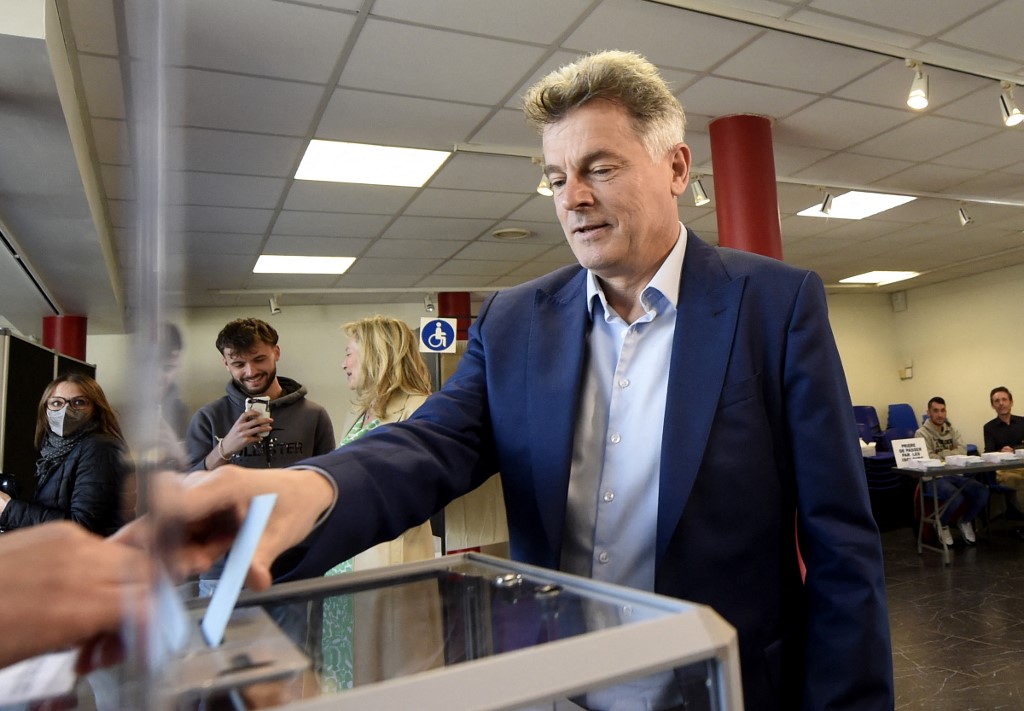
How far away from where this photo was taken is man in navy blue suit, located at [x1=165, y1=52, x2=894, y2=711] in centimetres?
87

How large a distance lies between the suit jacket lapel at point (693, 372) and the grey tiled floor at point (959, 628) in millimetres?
2712

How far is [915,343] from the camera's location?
1129 cm

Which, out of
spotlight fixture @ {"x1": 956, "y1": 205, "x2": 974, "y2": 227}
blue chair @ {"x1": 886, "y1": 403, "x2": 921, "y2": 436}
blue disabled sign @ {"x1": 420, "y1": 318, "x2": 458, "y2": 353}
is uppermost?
spotlight fixture @ {"x1": 956, "y1": 205, "x2": 974, "y2": 227}

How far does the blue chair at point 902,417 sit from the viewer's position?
34.3ft

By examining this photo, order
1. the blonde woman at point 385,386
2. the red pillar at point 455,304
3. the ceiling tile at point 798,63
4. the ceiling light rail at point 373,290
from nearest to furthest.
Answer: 1. the blonde woman at point 385,386
2. the ceiling tile at point 798,63
3. the ceiling light rail at point 373,290
4. the red pillar at point 455,304

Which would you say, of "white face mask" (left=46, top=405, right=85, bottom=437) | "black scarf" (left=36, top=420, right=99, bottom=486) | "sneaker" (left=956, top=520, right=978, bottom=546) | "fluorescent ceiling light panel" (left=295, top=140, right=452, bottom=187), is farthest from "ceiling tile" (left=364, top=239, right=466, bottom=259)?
"black scarf" (left=36, top=420, right=99, bottom=486)

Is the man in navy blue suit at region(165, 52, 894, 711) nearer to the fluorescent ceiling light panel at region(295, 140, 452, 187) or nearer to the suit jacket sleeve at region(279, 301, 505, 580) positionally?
the suit jacket sleeve at region(279, 301, 505, 580)

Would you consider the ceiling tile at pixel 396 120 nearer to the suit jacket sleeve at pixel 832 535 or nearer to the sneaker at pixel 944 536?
the suit jacket sleeve at pixel 832 535

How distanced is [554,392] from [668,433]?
0.17m

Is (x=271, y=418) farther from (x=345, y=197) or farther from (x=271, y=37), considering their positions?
(x=345, y=197)

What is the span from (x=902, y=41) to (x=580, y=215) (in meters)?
3.20

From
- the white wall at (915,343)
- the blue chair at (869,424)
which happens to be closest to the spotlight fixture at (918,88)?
the white wall at (915,343)

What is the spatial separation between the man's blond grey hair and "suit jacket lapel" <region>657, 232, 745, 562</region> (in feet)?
0.60

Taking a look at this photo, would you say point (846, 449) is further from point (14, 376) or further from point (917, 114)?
point (917, 114)
